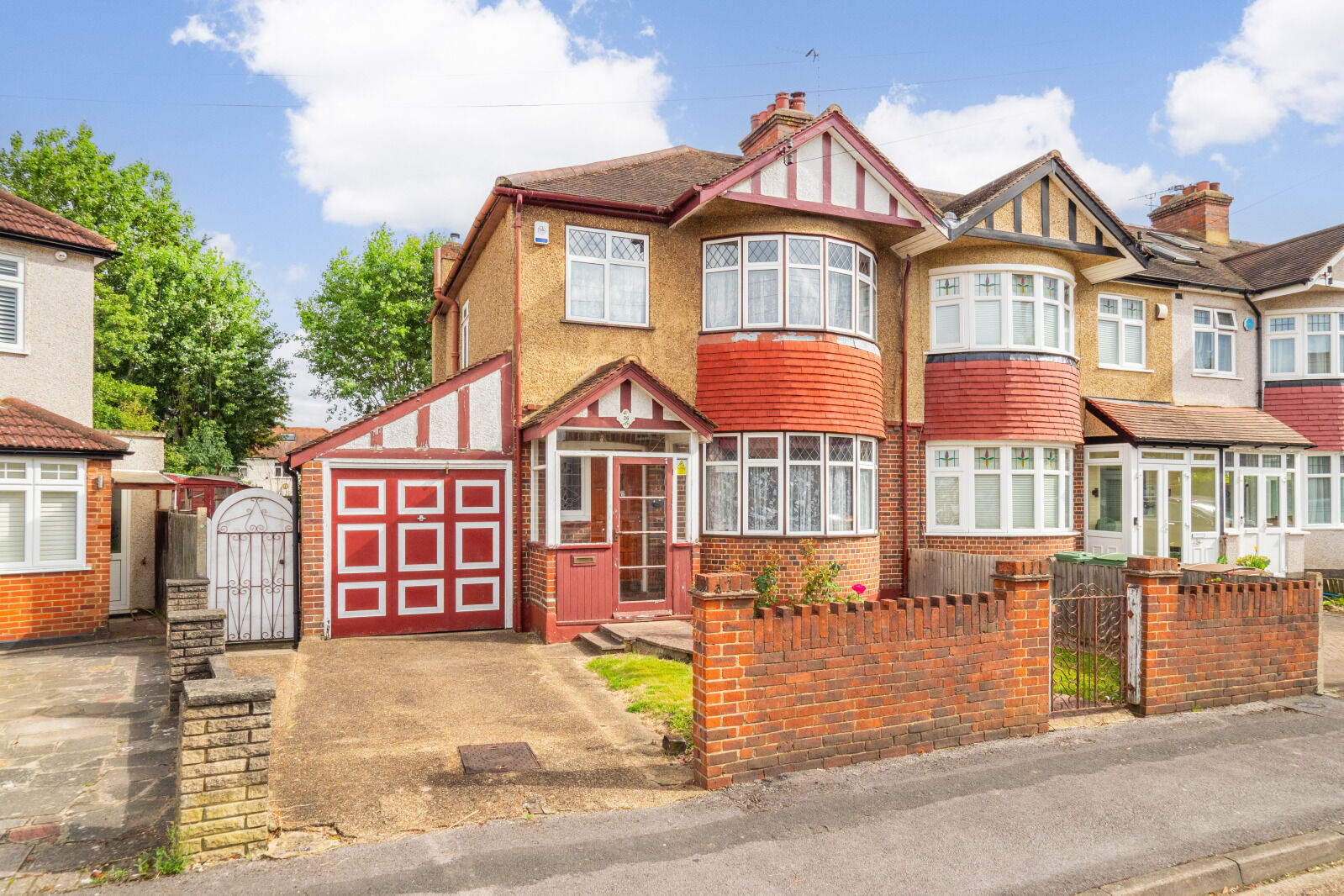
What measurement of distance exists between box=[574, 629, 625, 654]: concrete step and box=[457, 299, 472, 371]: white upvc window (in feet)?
22.2

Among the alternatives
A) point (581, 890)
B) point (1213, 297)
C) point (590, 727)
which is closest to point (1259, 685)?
point (590, 727)

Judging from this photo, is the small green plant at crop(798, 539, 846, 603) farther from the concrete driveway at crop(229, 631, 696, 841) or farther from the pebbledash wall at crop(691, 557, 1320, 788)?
the pebbledash wall at crop(691, 557, 1320, 788)

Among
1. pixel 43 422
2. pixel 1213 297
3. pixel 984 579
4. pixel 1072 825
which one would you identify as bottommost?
pixel 1072 825

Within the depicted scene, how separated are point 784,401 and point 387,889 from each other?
932cm

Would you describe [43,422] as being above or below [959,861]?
above

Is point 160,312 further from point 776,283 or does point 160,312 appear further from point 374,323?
point 776,283

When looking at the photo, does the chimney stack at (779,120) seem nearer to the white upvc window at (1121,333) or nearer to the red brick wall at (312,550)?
the white upvc window at (1121,333)

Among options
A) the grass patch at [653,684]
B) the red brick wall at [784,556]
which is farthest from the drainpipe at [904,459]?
the grass patch at [653,684]

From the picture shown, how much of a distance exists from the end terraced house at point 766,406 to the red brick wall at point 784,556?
0.13 feet

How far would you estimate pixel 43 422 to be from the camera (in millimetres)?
12094

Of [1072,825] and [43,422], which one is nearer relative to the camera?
[1072,825]

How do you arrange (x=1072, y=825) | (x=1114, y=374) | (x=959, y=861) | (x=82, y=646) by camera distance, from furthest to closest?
1. (x=1114, y=374)
2. (x=82, y=646)
3. (x=1072, y=825)
4. (x=959, y=861)

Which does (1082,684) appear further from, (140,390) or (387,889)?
(140,390)

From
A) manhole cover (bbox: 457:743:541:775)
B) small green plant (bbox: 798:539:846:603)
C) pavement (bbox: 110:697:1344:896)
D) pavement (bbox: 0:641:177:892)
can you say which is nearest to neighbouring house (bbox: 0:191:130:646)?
pavement (bbox: 0:641:177:892)
